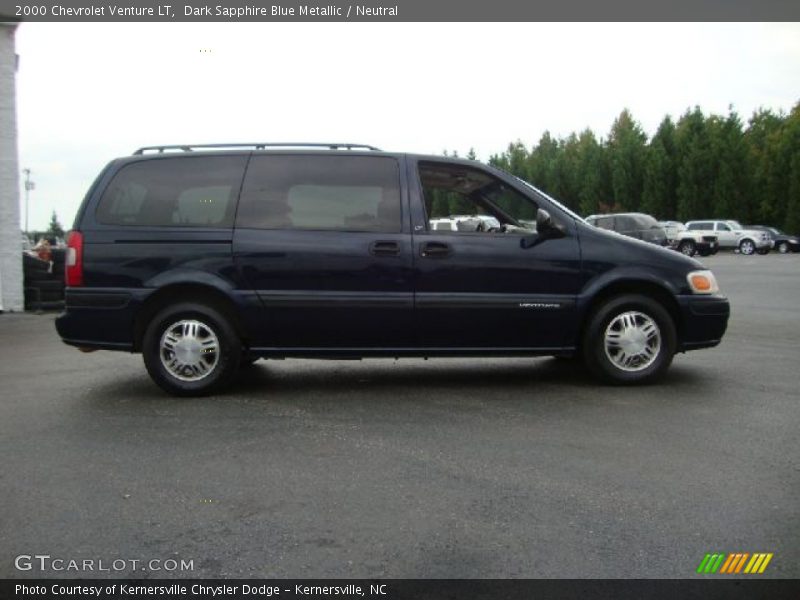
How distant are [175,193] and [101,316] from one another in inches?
43.8

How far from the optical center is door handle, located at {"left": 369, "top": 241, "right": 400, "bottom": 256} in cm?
588

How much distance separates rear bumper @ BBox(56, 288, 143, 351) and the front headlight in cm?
429

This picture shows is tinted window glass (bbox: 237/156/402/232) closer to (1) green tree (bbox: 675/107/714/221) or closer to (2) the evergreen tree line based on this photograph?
(2) the evergreen tree line

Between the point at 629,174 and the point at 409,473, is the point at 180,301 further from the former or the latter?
the point at 629,174

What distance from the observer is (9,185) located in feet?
42.6

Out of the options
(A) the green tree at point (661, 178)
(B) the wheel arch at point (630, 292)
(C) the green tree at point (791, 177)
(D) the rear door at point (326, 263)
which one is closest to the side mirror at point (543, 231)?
(B) the wheel arch at point (630, 292)

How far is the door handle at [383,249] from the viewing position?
19.3ft

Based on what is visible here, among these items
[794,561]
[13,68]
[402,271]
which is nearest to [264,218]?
[402,271]

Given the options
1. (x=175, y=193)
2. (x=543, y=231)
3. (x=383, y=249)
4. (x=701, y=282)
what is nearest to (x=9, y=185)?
(x=175, y=193)

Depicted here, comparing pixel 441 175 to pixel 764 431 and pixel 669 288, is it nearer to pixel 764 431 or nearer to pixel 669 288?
pixel 669 288

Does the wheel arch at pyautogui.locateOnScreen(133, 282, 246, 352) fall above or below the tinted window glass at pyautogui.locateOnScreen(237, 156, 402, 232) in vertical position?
below

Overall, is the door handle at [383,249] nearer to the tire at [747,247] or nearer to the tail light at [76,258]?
Answer: the tail light at [76,258]

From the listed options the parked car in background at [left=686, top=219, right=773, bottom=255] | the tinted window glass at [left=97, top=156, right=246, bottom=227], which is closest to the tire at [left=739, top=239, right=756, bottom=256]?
the parked car in background at [left=686, top=219, right=773, bottom=255]

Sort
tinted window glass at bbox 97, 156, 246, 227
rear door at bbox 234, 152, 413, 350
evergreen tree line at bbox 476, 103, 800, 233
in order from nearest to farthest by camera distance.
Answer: rear door at bbox 234, 152, 413, 350
tinted window glass at bbox 97, 156, 246, 227
evergreen tree line at bbox 476, 103, 800, 233
